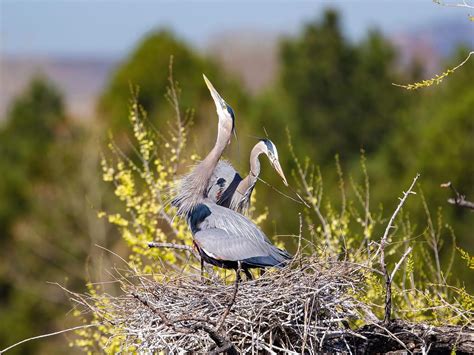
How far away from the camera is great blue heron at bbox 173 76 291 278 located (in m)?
7.97

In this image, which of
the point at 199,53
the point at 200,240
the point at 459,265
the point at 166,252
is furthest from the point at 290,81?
the point at 200,240

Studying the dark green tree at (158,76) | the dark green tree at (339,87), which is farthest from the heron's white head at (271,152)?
the dark green tree at (339,87)

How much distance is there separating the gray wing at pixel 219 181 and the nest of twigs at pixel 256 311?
1264 millimetres

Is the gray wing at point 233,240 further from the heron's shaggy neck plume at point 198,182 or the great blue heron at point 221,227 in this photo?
the heron's shaggy neck plume at point 198,182

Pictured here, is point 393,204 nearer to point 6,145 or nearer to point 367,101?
point 367,101

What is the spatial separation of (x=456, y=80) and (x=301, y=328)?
21.8 m

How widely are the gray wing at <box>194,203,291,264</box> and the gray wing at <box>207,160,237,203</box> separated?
61 cm

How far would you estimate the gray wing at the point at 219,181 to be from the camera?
8.86m

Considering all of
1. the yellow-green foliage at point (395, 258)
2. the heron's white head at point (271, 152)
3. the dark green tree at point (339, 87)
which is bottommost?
the dark green tree at point (339, 87)

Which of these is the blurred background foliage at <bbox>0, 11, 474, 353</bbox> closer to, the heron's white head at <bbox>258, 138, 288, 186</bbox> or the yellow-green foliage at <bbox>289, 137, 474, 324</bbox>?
the yellow-green foliage at <bbox>289, 137, 474, 324</bbox>

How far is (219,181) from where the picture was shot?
8.96 m

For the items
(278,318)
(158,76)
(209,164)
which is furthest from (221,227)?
(158,76)

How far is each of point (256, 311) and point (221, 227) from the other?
1.11 meters

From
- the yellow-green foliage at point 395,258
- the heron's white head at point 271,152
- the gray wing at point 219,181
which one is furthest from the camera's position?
the gray wing at point 219,181
